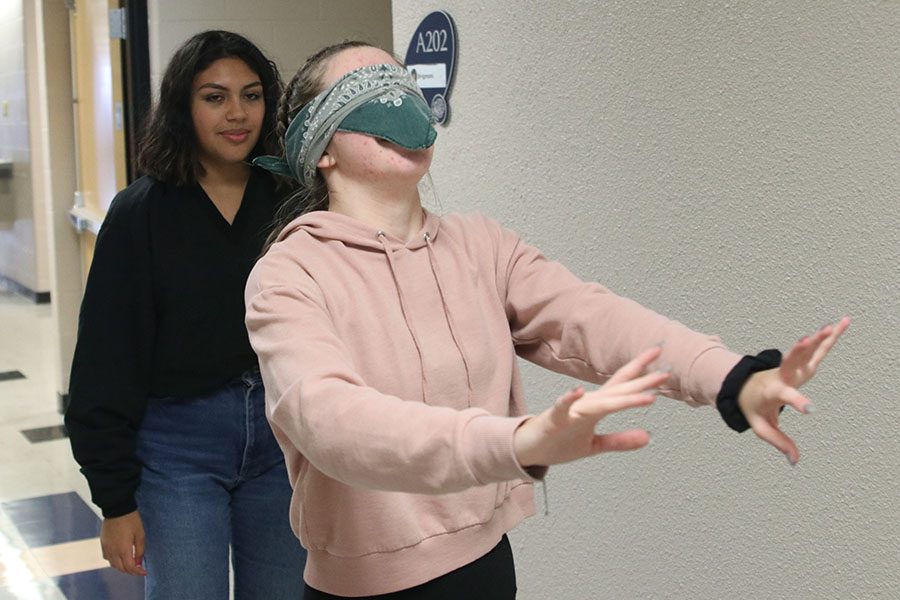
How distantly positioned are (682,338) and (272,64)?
1351mm

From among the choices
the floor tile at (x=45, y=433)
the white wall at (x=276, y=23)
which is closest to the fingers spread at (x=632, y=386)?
the white wall at (x=276, y=23)

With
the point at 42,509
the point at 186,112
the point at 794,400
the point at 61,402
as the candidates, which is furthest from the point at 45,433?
the point at 794,400

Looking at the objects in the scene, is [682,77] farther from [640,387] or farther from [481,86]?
[640,387]

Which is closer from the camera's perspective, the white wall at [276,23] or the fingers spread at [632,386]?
the fingers spread at [632,386]

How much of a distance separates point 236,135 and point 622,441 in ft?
4.60

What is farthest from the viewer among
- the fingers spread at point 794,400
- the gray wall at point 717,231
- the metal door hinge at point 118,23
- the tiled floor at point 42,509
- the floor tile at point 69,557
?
the metal door hinge at point 118,23

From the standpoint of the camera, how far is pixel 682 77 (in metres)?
2.07

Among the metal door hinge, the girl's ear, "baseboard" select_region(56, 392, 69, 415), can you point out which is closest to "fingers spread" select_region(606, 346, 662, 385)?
the girl's ear

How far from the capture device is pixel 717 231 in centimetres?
203

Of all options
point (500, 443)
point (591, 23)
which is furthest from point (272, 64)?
point (500, 443)

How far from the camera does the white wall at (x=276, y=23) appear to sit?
4371 millimetres

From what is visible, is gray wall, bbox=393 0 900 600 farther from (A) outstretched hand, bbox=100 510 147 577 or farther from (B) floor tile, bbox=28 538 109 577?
(B) floor tile, bbox=28 538 109 577

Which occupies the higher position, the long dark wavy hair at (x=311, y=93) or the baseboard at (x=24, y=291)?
the long dark wavy hair at (x=311, y=93)

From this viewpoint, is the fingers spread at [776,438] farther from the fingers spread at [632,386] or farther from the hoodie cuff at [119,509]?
the hoodie cuff at [119,509]
